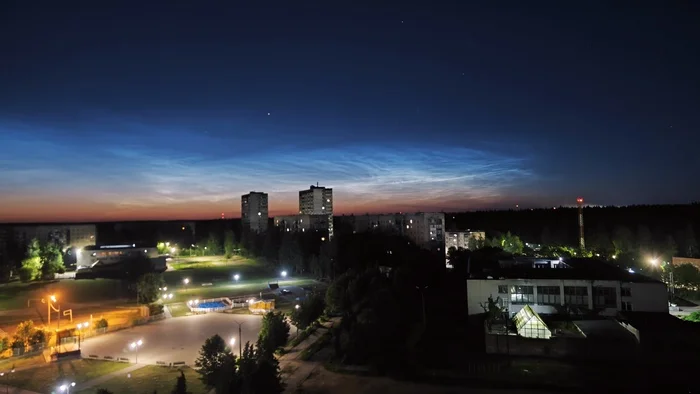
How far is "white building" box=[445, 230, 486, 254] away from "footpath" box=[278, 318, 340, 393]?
37435 millimetres

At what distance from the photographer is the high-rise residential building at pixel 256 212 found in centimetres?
8925

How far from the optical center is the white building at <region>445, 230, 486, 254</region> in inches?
2149

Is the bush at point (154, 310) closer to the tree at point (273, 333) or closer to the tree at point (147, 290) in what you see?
the tree at point (147, 290)

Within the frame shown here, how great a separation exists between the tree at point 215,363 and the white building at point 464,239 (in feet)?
144

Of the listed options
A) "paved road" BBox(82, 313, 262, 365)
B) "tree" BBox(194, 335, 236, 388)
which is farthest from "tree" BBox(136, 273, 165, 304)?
"tree" BBox(194, 335, 236, 388)

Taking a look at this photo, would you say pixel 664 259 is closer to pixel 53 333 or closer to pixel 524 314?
pixel 524 314

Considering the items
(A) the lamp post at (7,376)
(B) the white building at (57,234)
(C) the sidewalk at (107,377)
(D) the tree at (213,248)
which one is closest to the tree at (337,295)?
(C) the sidewalk at (107,377)

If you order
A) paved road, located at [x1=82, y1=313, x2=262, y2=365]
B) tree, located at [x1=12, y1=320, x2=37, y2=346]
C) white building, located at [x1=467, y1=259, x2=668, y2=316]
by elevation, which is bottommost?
paved road, located at [x1=82, y1=313, x2=262, y2=365]

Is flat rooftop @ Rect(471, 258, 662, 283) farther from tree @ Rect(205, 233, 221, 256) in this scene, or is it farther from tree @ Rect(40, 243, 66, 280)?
tree @ Rect(205, 233, 221, 256)

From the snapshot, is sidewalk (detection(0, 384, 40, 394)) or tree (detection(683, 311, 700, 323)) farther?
tree (detection(683, 311, 700, 323))

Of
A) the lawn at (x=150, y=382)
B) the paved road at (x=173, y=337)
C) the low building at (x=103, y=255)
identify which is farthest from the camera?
the low building at (x=103, y=255)

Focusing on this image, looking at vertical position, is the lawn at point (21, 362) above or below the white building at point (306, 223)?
below

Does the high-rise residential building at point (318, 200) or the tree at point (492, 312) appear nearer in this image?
the tree at point (492, 312)

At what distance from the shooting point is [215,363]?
13.4 meters
